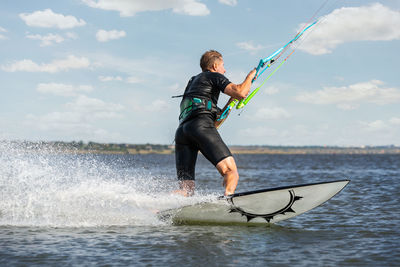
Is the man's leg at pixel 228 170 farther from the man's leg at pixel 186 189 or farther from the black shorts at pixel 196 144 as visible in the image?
the man's leg at pixel 186 189

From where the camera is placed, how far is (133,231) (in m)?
6.49

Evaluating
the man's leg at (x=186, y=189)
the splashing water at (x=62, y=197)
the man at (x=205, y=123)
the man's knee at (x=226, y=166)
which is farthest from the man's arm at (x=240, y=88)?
the splashing water at (x=62, y=197)

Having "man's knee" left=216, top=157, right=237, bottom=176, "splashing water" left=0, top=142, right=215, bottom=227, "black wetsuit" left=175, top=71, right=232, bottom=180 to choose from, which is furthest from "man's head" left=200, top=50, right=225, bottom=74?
"splashing water" left=0, top=142, right=215, bottom=227

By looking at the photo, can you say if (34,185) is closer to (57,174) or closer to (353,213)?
(57,174)

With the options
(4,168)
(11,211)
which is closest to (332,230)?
(11,211)

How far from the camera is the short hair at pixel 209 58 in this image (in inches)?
261

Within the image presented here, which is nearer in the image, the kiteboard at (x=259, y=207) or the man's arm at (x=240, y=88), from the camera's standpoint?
the man's arm at (x=240, y=88)

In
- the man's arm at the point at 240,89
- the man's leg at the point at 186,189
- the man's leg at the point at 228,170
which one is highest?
the man's arm at the point at 240,89

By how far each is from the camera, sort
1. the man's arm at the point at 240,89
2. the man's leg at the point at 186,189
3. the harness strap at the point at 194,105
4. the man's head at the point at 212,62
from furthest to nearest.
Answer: the man's leg at the point at 186,189, the man's head at the point at 212,62, the harness strap at the point at 194,105, the man's arm at the point at 240,89

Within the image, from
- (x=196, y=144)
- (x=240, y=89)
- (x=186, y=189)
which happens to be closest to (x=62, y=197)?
(x=186, y=189)

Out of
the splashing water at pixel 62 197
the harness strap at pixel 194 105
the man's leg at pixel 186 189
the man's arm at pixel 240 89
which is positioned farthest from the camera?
the splashing water at pixel 62 197

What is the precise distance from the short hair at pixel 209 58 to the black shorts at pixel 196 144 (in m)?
0.76

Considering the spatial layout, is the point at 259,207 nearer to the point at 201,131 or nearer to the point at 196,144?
the point at 196,144

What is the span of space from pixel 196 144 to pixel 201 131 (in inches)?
12.4
